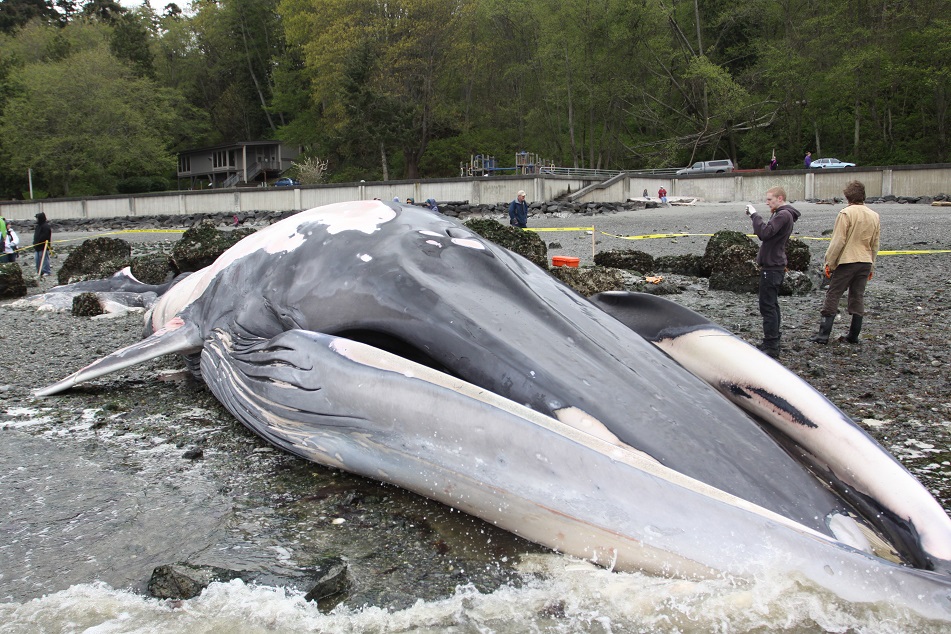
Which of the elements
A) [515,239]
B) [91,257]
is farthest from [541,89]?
[515,239]

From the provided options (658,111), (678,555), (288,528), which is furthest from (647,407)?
(658,111)

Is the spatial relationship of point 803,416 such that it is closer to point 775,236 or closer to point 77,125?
point 775,236

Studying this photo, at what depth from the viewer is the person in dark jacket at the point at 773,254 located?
660 centimetres

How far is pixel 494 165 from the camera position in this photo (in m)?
54.6

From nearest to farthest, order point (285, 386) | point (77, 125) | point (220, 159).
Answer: point (285, 386) → point (77, 125) → point (220, 159)

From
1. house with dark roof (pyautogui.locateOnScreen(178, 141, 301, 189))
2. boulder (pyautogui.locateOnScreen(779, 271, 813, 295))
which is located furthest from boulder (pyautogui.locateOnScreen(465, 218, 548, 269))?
house with dark roof (pyautogui.locateOnScreen(178, 141, 301, 189))

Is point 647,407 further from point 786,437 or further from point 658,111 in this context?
point 658,111

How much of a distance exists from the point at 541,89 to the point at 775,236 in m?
53.4

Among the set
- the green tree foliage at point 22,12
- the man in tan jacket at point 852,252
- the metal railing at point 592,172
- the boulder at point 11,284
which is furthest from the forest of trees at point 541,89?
the man in tan jacket at point 852,252

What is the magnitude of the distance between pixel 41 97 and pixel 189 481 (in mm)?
55784

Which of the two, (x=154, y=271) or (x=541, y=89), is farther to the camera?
(x=541, y=89)

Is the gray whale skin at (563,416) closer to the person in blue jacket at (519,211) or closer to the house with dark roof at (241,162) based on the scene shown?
the person in blue jacket at (519,211)

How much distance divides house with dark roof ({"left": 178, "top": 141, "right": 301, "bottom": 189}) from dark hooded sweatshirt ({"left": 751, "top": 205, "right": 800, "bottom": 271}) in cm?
6212

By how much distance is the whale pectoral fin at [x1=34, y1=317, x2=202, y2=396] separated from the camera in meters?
4.55
